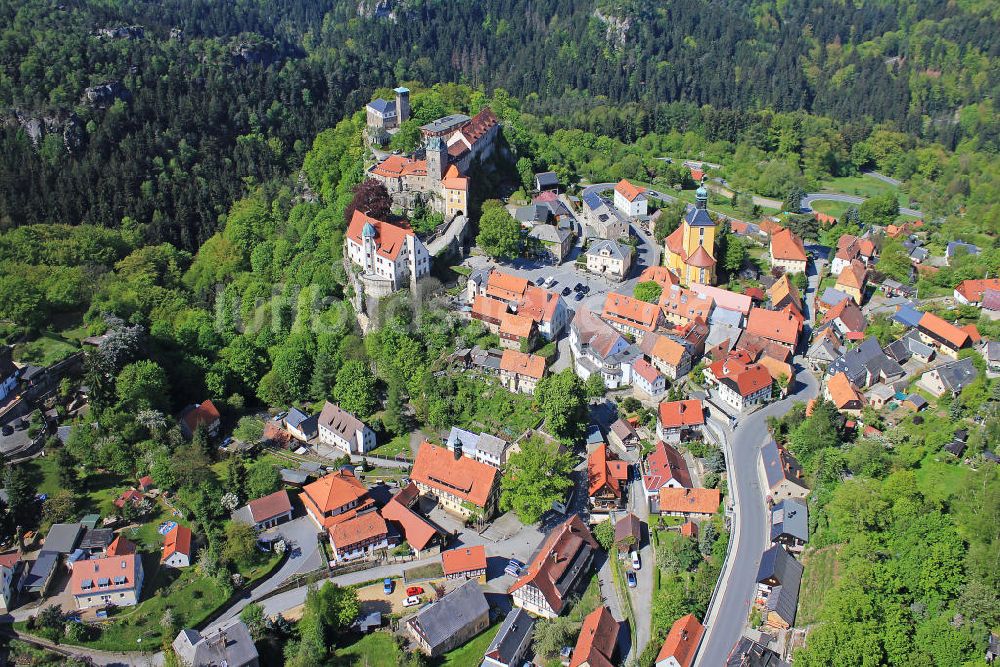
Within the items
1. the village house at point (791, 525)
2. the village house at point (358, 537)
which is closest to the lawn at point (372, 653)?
the village house at point (358, 537)

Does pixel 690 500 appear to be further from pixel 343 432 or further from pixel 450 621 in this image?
pixel 343 432

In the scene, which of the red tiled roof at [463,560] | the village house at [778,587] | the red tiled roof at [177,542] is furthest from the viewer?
the red tiled roof at [177,542]

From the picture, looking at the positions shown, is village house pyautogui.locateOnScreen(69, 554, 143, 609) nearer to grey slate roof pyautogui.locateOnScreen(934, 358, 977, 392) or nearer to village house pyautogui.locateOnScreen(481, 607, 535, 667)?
village house pyautogui.locateOnScreen(481, 607, 535, 667)

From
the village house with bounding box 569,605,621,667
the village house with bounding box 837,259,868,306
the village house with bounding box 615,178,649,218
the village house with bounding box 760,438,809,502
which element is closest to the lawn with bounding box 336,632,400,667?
the village house with bounding box 569,605,621,667

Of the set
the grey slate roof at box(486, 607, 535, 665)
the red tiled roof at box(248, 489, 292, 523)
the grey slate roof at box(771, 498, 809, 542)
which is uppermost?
the grey slate roof at box(771, 498, 809, 542)

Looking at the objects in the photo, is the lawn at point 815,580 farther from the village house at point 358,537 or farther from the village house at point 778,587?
the village house at point 358,537

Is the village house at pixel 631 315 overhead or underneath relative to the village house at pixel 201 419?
overhead

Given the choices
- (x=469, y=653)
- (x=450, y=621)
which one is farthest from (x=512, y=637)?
(x=450, y=621)
